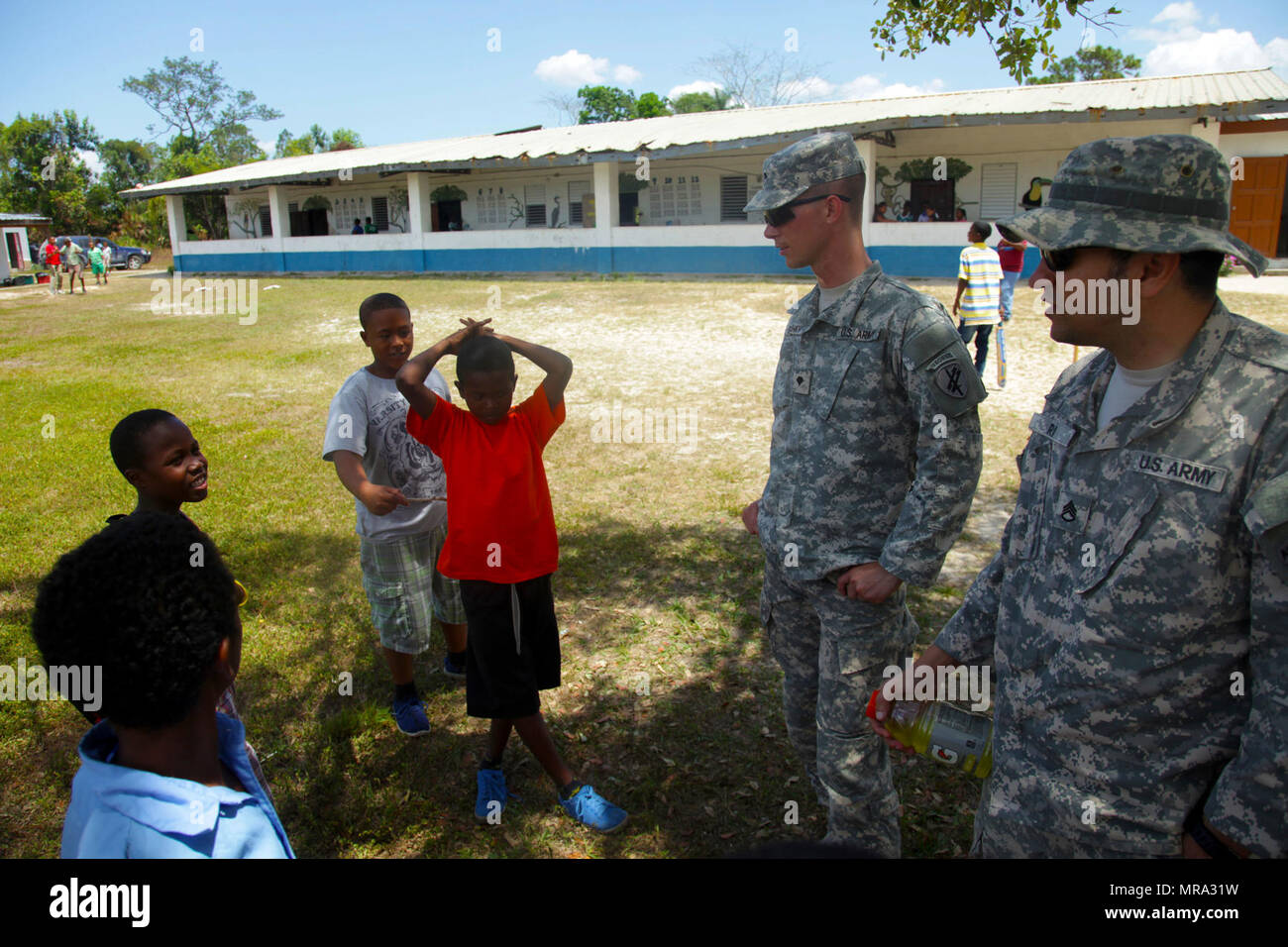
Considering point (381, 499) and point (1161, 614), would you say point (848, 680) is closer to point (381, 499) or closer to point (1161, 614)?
point (1161, 614)

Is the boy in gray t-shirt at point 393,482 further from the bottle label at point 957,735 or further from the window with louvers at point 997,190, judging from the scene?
the window with louvers at point 997,190

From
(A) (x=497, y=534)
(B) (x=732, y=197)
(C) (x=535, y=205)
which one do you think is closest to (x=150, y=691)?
(A) (x=497, y=534)

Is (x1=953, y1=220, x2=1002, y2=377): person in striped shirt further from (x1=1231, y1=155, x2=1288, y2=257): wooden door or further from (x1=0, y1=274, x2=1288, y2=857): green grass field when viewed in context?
(x1=1231, y1=155, x2=1288, y2=257): wooden door

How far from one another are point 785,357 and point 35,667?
13.4 ft

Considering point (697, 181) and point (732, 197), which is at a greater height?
point (697, 181)

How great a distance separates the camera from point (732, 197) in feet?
79.8

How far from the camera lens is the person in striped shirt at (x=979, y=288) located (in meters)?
9.02

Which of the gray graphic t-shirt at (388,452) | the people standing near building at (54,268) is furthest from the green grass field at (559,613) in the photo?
the people standing near building at (54,268)

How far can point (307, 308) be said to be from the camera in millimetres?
18859

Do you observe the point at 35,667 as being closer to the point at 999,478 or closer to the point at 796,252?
the point at 796,252

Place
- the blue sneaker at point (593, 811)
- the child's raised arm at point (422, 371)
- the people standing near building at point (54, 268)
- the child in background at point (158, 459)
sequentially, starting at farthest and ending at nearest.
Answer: the people standing near building at point (54, 268) → the blue sneaker at point (593, 811) → the child's raised arm at point (422, 371) → the child in background at point (158, 459)

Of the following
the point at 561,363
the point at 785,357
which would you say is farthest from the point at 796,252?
the point at 561,363

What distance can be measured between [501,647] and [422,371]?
98cm

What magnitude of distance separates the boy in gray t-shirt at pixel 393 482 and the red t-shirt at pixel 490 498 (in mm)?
327
